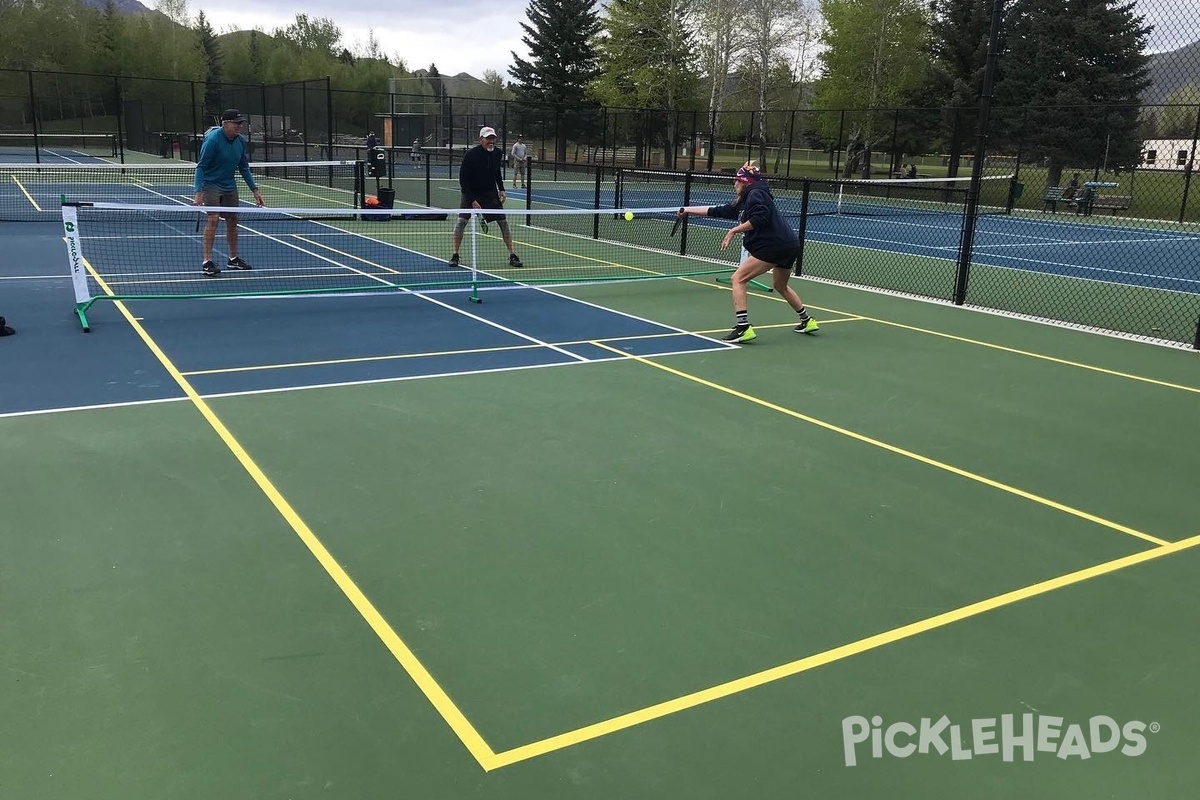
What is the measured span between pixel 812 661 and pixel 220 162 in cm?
1059

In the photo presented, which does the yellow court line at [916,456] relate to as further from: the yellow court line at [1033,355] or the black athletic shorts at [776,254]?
the yellow court line at [1033,355]

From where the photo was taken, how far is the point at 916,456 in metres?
6.31

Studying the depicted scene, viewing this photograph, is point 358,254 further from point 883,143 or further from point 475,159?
point 883,143

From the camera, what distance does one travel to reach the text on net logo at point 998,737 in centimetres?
328

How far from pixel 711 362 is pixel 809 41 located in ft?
149

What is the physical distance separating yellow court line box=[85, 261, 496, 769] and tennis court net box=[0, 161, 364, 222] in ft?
41.0

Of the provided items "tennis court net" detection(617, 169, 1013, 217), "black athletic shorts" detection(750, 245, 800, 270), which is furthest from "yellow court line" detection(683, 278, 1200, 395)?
"tennis court net" detection(617, 169, 1013, 217)

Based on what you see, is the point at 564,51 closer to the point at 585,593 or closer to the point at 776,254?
the point at 776,254

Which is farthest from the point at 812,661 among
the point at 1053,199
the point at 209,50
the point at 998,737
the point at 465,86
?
the point at 465,86

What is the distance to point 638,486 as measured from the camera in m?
5.62

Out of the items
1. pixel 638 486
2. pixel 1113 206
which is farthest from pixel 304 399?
pixel 1113 206

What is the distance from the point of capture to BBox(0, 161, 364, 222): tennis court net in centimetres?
1934

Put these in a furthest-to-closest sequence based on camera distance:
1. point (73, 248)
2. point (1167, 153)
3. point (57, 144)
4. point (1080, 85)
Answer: point (57, 144), point (1080, 85), point (1167, 153), point (73, 248)

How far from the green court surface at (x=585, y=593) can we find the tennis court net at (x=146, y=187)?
12923 mm
